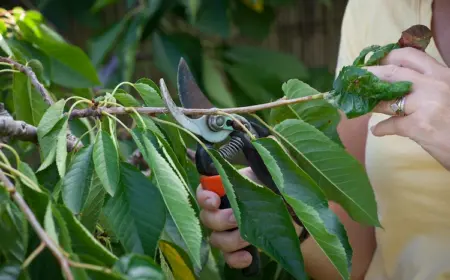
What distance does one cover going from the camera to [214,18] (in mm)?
1591

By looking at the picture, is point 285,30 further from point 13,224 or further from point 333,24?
point 13,224

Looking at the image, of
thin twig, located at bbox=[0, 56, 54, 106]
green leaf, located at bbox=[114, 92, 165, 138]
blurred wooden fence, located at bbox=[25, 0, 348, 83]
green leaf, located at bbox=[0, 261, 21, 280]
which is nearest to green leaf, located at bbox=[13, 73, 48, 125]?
thin twig, located at bbox=[0, 56, 54, 106]

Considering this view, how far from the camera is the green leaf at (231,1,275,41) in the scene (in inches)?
68.7

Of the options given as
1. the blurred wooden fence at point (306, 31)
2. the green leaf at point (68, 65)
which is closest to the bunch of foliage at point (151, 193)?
the green leaf at point (68, 65)

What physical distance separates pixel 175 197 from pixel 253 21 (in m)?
1.33

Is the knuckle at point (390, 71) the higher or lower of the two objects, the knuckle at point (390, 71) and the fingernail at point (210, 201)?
the higher

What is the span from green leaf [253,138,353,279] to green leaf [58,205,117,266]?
0.44ft

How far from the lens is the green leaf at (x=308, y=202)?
492mm

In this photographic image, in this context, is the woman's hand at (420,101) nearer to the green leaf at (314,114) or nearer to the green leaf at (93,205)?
the green leaf at (314,114)


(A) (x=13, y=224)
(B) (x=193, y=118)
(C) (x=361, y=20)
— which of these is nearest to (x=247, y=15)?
(C) (x=361, y=20)

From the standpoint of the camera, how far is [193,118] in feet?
1.93

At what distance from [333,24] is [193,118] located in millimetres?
1584

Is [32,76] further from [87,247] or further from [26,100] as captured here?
[87,247]

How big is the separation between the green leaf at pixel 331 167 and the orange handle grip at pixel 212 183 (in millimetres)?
81
